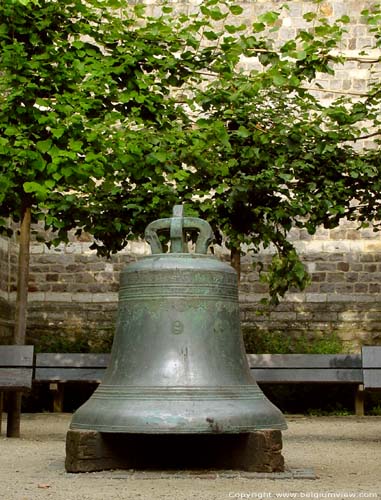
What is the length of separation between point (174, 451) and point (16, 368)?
2.32 meters

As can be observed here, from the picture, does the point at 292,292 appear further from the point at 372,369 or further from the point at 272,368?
the point at 372,369

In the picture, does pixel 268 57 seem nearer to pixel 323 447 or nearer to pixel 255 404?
pixel 323 447

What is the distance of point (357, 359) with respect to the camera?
8.11m

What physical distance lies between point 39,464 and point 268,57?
3.77 m

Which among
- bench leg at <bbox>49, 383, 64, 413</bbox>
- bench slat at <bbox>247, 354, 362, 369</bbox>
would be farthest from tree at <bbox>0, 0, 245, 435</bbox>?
bench leg at <bbox>49, 383, 64, 413</bbox>

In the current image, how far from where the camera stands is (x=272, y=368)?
823cm

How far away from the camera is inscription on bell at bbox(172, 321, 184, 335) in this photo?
5.16 m

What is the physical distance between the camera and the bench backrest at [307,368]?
8125 mm

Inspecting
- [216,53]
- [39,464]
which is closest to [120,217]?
[216,53]

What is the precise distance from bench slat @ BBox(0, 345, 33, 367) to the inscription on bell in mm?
2785

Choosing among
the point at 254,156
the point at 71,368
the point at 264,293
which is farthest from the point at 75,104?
the point at 264,293

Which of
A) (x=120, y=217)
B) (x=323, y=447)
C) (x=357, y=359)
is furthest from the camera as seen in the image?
(x=120, y=217)

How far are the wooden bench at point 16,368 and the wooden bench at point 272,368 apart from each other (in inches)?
12.2

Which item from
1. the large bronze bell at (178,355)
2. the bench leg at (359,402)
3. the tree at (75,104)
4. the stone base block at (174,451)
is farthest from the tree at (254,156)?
the stone base block at (174,451)
